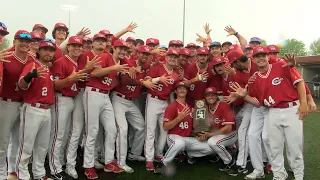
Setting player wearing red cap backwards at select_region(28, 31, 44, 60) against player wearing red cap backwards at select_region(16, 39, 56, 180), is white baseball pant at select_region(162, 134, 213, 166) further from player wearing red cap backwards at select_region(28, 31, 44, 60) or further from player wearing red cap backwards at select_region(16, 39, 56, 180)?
player wearing red cap backwards at select_region(28, 31, 44, 60)

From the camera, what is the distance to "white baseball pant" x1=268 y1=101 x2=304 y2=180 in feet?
12.8

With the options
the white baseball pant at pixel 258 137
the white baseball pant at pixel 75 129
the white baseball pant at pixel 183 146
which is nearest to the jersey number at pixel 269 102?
the white baseball pant at pixel 258 137

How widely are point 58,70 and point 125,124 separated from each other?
151cm

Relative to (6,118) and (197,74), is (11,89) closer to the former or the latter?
(6,118)

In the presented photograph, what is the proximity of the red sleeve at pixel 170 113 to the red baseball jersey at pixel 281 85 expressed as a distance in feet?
5.51

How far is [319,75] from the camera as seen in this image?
27.5 meters

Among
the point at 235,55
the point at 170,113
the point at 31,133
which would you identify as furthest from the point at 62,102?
the point at 235,55

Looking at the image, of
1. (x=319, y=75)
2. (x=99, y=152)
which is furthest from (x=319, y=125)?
(x=319, y=75)

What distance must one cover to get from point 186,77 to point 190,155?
5.19ft

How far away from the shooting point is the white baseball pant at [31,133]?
379cm

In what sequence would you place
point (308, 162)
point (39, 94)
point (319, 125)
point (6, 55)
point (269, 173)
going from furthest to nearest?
point (319, 125) → point (308, 162) → point (269, 173) → point (39, 94) → point (6, 55)

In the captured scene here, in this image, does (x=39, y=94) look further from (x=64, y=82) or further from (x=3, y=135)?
(x=3, y=135)

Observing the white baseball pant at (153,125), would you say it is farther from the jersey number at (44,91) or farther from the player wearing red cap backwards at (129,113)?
the jersey number at (44,91)

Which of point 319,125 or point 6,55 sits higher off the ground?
point 6,55
